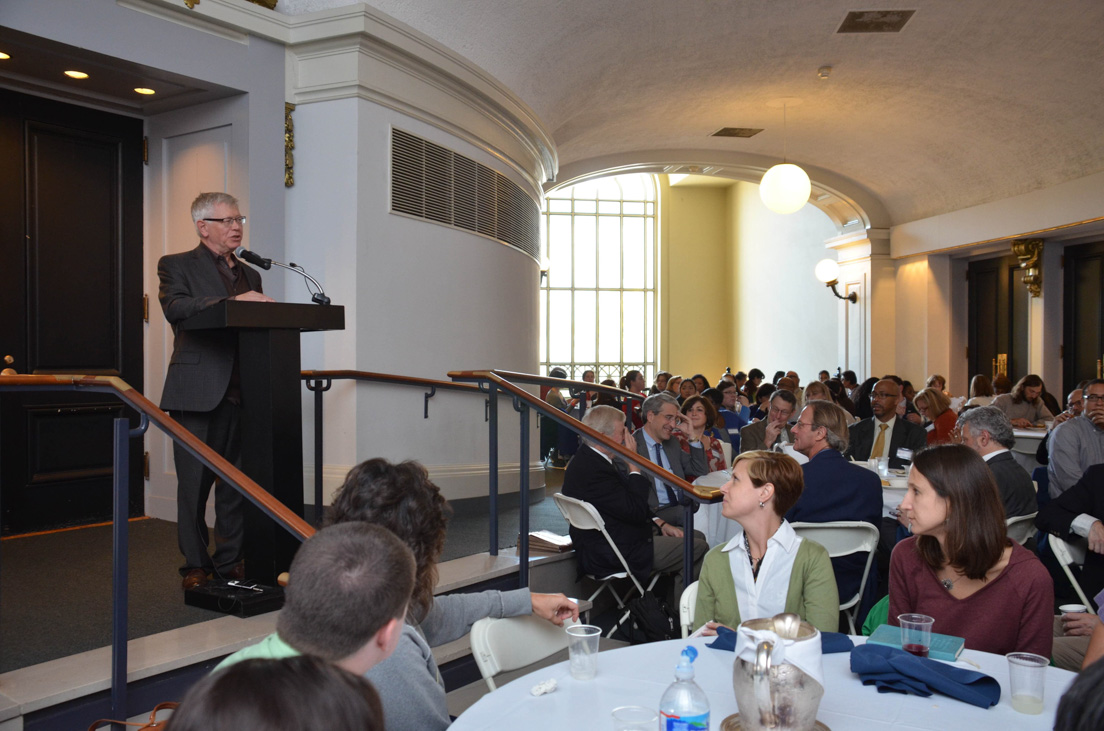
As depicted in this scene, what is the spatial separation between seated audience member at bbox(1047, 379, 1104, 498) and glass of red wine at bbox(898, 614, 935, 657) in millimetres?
3543

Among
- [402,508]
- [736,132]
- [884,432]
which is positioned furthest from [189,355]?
[736,132]

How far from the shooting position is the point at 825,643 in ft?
6.57

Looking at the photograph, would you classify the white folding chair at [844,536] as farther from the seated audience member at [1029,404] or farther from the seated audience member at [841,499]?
the seated audience member at [1029,404]

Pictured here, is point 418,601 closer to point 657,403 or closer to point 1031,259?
point 657,403

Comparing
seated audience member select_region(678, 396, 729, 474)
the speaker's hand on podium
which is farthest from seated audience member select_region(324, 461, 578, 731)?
seated audience member select_region(678, 396, 729, 474)

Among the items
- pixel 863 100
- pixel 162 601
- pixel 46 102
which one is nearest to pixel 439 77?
pixel 46 102

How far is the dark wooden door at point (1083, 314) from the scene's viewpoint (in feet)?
32.9

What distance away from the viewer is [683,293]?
62.9ft

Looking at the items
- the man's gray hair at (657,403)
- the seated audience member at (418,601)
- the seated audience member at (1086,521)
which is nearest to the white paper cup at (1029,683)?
the seated audience member at (418,601)

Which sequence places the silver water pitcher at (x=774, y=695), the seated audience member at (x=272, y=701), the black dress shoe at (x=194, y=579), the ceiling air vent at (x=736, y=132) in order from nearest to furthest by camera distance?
the seated audience member at (x=272, y=701) → the silver water pitcher at (x=774, y=695) → the black dress shoe at (x=194, y=579) → the ceiling air vent at (x=736, y=132)

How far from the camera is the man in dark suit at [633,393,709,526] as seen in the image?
4957 millimetres

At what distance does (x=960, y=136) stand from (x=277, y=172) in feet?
26.7

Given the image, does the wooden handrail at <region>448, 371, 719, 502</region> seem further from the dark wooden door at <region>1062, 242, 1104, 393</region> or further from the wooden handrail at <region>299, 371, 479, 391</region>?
the dark wooden door at <region>1062, 242, 1104, 393</region>

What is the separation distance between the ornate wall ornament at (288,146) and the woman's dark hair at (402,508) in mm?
3747
